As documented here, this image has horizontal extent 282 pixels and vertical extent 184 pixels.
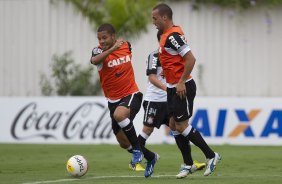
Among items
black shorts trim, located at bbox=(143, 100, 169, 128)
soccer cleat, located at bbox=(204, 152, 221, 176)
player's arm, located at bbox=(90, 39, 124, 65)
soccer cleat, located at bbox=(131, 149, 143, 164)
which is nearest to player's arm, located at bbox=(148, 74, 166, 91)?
black shorts trim, located at bbox=(143, 100, 169, 128)

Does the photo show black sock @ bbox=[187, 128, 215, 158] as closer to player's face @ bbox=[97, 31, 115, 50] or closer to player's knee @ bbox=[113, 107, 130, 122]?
player's knee @ bbox=[113, 107, 130, 122]

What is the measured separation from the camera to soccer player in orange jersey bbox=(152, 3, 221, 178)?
11680 mm

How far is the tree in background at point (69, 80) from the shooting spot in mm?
26750

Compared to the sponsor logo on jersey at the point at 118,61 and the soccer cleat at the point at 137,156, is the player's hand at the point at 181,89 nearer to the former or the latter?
the soccer cleat at the point at 137,156

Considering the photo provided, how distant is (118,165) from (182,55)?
4251 millimetres

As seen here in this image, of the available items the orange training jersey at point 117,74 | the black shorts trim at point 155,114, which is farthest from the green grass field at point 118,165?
the orange training jersey at point 117,74

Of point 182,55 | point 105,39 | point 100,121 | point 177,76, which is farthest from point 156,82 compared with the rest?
point 100,121

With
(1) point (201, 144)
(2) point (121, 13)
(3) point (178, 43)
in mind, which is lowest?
(1) point (201, 144)

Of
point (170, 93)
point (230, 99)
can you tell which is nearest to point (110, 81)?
point (170, 93)

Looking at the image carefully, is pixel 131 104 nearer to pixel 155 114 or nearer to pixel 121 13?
pixel 155 114

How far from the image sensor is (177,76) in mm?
11875

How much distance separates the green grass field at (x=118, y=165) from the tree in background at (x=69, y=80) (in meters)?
5.92

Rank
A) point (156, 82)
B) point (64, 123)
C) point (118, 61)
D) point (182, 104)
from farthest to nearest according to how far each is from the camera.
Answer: point (64, 123) < point (156, 82) < point (118, 61) < point (182, 104)

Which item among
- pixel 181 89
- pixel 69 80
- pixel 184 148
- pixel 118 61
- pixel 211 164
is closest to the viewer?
pixel 181 89
